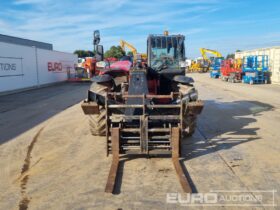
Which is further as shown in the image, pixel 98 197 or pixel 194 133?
pixel 194 133

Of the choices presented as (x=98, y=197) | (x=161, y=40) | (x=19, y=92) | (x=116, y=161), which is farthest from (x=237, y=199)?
(x=19, y=92)

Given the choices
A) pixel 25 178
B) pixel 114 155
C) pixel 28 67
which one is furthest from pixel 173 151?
pixel 28 67

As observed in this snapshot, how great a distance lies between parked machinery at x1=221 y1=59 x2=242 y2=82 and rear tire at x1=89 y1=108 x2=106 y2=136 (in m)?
23.0

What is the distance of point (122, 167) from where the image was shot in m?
5.76

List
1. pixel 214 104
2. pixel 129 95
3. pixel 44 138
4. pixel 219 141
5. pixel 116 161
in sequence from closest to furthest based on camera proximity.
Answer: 1. pixel 116 161
2. pixel 129 95
3. pixel 219 141
4. pixel 44 138
5. pixel 214 104

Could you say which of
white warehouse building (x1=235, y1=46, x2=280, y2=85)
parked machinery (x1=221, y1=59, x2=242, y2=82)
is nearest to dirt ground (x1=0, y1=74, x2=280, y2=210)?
white warehouse building (x1=235, y1=46, x2=280, y2=85)

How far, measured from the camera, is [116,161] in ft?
19.2

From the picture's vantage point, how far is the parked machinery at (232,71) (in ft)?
94.3

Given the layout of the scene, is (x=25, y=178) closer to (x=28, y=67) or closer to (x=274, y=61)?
(x=28, y=67)

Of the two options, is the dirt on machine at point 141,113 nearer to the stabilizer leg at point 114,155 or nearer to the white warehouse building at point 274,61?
the stabilizer leg at point 114,155

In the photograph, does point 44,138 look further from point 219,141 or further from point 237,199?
point 237,199

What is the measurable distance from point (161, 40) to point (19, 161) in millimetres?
5872

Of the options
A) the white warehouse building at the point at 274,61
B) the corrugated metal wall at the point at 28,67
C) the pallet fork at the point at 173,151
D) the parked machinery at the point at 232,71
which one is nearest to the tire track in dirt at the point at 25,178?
the pallet fork at the point at 173,151

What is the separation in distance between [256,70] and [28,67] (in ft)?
58.3
